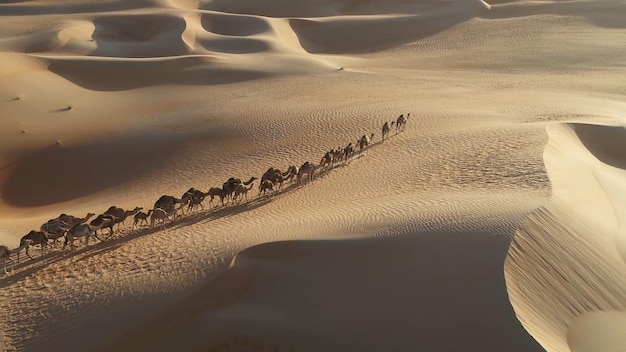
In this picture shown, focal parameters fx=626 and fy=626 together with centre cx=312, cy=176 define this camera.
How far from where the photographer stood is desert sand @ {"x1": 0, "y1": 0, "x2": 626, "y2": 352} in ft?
28.0

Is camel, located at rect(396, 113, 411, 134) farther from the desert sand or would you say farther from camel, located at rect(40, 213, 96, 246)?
camel, located at rect(40, 213, 96, 246)

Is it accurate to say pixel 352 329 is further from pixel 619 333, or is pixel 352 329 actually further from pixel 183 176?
pixel 183 176

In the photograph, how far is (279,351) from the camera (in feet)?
27.0

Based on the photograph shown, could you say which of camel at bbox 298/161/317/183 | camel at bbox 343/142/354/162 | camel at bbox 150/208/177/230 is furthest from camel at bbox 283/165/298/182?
camel at bbox 150/208/177/230

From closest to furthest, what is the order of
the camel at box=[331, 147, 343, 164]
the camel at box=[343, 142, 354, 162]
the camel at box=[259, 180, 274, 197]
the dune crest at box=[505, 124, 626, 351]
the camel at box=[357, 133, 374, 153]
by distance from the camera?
1. the dune crest at box=[505, 124, 626, 351]
2. the camel at box=[259, 180, 274, 197]
3. the camel at box=[331, 147, 343, 164]
4. the camel at box=[343, 142, 354, 162]
5. the camel at box=[357, 133, 374, 153]

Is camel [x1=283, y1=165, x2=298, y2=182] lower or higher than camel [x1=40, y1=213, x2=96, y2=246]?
lower

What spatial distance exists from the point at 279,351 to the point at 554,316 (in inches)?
147

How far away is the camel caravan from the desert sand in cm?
21

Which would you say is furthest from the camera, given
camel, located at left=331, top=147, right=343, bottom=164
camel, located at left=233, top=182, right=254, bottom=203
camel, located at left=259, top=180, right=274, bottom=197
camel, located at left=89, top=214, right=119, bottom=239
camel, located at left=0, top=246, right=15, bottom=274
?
camel, located at left=331, top=147, right=343, bottom=164

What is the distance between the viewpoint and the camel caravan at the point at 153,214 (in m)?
11.0

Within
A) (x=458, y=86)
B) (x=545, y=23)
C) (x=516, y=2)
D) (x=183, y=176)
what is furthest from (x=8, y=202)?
(x=516, y=2)

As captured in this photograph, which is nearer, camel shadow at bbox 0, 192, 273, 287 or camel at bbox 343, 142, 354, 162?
camel shadow at bbox 0, 192, 273, 287

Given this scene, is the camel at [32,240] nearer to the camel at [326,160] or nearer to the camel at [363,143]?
the camel at [326,160]

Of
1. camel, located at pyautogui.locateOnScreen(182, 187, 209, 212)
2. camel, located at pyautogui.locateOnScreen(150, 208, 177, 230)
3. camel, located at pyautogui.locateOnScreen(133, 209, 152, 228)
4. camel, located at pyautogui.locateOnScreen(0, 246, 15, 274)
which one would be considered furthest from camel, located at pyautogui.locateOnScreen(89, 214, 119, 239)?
camel, located at pyautogui.locateOnScreen(182, 187, 209, 212)
